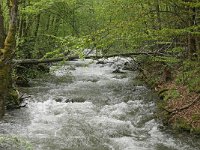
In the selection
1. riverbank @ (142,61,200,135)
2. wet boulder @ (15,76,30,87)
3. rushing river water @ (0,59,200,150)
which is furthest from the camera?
wet boulder @ (15,76,30,87)

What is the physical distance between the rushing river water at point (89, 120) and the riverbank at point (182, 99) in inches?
20.4

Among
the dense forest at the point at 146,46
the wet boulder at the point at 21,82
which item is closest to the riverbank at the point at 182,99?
the dense forest at the point at 146,46

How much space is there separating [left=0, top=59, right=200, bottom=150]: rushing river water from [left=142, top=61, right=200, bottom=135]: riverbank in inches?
20.4

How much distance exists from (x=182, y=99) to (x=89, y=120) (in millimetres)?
4248

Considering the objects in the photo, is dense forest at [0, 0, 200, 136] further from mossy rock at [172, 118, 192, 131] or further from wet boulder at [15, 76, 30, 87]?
wet boulder at [15, 76, 30, 87]

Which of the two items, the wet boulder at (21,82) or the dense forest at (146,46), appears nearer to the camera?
the dense forest at (146,46)

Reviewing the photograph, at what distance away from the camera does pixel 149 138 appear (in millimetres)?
12156

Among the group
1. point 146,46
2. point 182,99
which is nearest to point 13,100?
point 146,46

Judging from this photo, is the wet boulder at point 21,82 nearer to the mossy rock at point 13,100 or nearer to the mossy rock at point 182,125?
the mossy rock at point 13,100

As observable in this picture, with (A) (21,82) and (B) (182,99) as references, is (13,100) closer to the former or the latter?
(A) (21,82)

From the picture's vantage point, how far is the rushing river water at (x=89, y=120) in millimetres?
11375

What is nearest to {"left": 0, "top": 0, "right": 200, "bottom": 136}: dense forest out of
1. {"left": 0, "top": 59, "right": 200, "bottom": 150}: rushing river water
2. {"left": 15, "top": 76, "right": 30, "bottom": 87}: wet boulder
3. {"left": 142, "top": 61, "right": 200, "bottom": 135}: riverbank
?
{"left": 142, "top": 61, "right": 200, "bottom": 135}: riverbank

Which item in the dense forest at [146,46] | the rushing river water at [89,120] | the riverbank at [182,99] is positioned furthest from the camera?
the riverbank at [182,99]

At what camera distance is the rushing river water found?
11.4m
